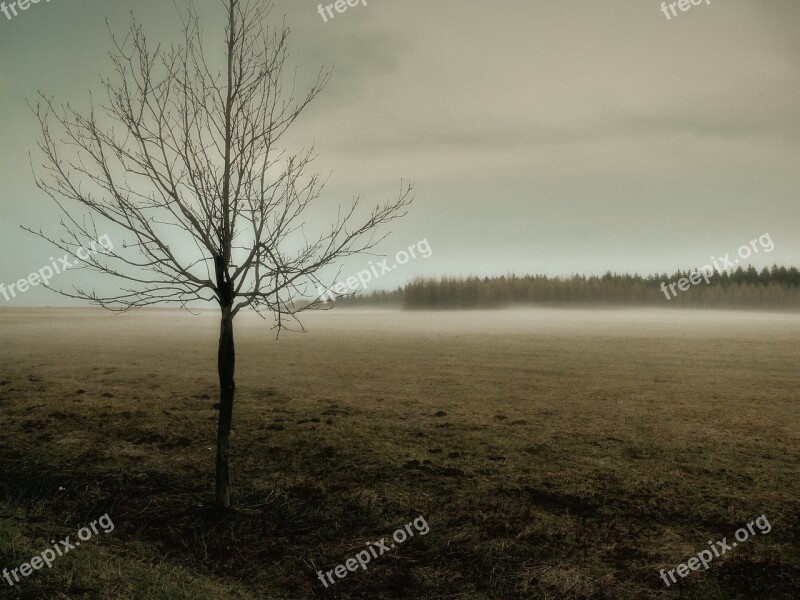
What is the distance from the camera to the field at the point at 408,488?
Result: 277 inches

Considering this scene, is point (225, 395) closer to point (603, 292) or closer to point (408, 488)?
point (408, 488)

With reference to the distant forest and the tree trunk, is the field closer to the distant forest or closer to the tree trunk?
the tree trunk

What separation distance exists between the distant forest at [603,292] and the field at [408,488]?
5404 inches

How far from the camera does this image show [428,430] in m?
14.5

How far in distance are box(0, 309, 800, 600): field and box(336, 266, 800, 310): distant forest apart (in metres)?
137

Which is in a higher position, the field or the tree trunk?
the tree trunk

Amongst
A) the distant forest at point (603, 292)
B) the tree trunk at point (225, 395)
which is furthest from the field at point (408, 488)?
the distant forest at point (603, 292)

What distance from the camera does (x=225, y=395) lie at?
27.8 feet

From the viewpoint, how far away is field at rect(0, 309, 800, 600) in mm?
7027

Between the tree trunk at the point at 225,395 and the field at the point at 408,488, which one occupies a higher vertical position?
the tree trunk at the point at 225,395

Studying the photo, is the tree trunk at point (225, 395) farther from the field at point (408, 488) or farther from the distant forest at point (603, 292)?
the distant forest at point (603, 292)

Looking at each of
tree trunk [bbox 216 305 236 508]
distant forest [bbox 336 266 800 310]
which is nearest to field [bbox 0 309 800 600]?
tree trunk [bbox 216 305 236 508]

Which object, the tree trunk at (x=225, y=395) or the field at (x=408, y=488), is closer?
the field at (x=408, y=488)

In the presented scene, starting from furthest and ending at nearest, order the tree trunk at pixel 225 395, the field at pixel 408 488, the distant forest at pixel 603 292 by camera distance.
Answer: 1. the distant forest at pixel 603 292
2. the tree trunk at pixel 225 395
3. the field at pixel 408 488
